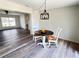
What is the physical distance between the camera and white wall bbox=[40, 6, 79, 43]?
4.04 m

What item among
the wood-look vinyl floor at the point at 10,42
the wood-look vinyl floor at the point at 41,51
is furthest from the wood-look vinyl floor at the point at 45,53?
the wood-look vinyl floor at the point at 10,42

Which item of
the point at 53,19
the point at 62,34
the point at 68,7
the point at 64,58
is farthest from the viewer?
the point at 53,19

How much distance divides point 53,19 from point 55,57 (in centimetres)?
328

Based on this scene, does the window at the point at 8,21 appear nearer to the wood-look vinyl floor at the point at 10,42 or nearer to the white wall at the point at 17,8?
the wood-look vinyl floor at the point at 10,42

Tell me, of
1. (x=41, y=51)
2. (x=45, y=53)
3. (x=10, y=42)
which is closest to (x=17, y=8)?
(x=10, y=42)

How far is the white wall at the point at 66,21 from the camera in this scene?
404 centimetres

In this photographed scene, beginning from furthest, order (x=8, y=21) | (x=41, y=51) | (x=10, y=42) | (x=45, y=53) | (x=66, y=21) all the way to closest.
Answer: (x=8, y=21)
(x=66, y=21)
(x=10, y=42)
(x=41, y=51)
(x=45, y=53)

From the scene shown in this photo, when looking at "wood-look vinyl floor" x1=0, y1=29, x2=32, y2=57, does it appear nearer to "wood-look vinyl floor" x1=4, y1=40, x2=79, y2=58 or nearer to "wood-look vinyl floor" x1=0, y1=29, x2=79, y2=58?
"wood-look vinyl floor" x1=0, y1=29, x2=79, y2=58

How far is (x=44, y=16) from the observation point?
11.6 ft

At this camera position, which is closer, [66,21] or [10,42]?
[10,42]

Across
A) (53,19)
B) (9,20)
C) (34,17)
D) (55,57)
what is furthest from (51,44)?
(9,20)

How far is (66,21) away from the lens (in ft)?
14.6

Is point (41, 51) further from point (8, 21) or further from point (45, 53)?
point (8, 21)

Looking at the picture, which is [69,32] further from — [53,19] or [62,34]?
[53,19]
